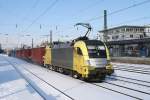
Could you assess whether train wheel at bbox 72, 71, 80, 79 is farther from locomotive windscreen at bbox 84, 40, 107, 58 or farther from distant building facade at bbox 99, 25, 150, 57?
distant building facade at bbox 99, 25, 150, 57

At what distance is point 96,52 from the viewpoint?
18.3 m

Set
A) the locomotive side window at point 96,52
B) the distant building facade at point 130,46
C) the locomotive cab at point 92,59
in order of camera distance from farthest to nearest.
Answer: the distant building facade at point 130,46 → the locomotive side window at point 96,52 → the locomotive cab at point 92,59

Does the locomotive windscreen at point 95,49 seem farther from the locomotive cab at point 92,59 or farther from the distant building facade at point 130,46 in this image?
the distant building facade at point 130,46

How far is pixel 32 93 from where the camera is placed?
13.7 m

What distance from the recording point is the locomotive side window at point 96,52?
59.6ft

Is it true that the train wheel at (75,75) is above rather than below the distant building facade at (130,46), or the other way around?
below

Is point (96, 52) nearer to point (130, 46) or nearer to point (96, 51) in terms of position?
point (96, 51)

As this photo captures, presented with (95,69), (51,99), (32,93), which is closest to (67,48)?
(95,69)

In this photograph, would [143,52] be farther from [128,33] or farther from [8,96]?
[128,33]

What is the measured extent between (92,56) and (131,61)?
2378 centimetres

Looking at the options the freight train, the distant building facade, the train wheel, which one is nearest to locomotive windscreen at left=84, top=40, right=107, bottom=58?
the freight train

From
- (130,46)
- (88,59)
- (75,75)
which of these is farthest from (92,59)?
(130,46)

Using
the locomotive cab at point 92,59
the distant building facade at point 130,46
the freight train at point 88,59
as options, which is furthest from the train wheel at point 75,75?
the distant building facade at point 130,46

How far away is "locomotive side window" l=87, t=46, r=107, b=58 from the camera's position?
59.6 feet
